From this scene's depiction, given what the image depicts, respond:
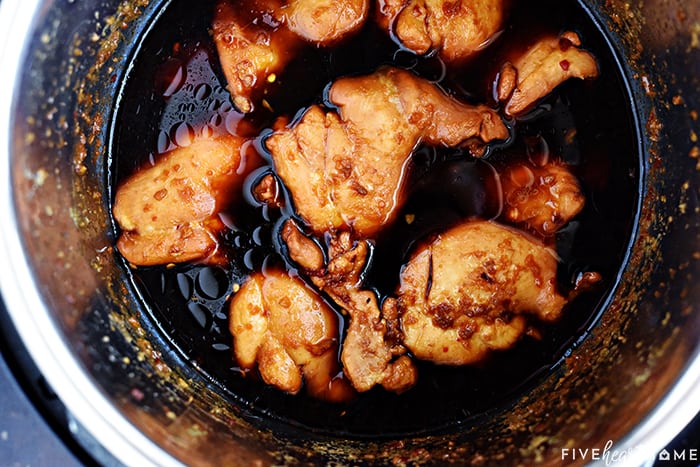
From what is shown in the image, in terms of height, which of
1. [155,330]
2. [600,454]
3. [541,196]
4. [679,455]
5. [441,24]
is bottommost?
[679,455]

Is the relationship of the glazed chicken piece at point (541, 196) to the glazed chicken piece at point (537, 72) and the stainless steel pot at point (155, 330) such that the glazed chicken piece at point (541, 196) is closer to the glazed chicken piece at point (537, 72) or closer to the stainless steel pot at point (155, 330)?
the glazed chicken piece at point (537, 72)

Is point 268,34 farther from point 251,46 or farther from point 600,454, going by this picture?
point 600,454

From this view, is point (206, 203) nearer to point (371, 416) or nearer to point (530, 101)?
point (371, 416)

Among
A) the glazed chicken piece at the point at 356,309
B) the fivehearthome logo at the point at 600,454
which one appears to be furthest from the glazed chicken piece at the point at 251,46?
the fivehearthome logo at the point at 600,454

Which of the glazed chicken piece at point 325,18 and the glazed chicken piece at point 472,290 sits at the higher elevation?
the glazed chicken piece at point 325,18

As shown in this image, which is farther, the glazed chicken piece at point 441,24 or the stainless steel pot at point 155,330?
the glazed chicken piece at point 441,24

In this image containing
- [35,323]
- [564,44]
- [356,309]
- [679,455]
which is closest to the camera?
[35,323]

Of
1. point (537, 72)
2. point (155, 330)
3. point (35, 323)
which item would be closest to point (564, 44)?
point (537, 72)
